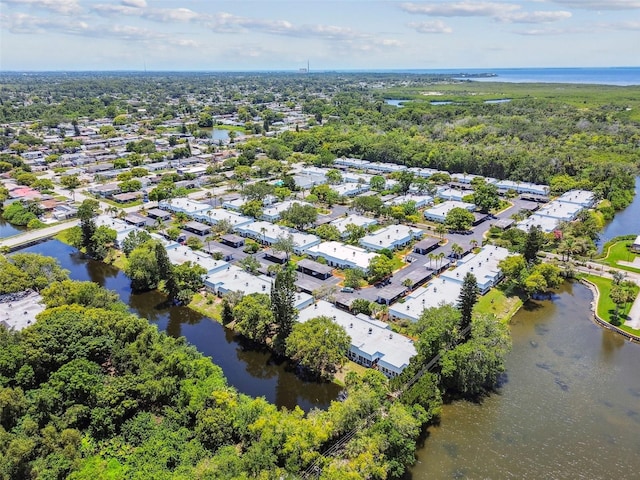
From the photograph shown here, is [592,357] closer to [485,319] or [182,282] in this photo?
[485,319]

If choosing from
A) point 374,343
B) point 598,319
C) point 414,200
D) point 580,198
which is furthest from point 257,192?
point 580,198

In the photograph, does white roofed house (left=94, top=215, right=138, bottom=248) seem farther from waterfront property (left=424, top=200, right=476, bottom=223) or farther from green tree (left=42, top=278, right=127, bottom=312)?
waterfront property (left=424, top=200, right=476, bottom=223)

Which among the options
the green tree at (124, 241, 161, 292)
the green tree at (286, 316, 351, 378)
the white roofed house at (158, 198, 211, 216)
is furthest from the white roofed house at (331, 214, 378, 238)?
the green tree at (286, 316, 351, 378)

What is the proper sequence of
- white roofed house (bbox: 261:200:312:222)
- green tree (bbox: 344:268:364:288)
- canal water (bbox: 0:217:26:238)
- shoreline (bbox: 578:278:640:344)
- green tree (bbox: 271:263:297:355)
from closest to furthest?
green tree (bbox: 271:263:297:355) → shoreline (bbox: 578:278:640:344) → green tree (bbox: 344:268:364:288) → canal water (bbox: 0:217:26:238) → white roofed house (bbox: 261:200:312:222)

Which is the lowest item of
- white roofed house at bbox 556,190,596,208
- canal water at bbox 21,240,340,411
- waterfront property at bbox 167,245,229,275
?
canal water at bbox 21,240,340,411

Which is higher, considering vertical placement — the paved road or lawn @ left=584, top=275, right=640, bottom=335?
lawn @ left=584, top=275, right=640, bottom=335
